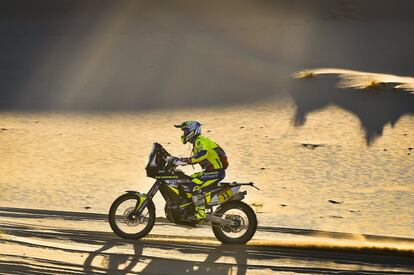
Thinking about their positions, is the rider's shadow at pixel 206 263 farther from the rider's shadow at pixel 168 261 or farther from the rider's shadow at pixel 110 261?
the rider's shadow at pixel 110 261

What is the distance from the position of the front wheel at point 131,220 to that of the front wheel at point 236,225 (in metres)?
0.93

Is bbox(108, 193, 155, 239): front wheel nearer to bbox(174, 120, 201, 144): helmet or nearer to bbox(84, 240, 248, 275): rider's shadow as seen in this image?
bbox(84, 240, 248, 275): rider's shadow

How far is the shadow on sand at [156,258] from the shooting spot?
1022cm

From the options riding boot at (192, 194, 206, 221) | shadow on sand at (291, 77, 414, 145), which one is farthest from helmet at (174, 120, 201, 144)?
shadow on sand at (291, 77, 414, 145)

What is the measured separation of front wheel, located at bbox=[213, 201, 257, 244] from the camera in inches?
455

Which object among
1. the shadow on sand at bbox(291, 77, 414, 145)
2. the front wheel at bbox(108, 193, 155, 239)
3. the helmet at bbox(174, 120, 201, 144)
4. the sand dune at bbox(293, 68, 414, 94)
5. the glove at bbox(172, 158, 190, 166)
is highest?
the sand dune at bbox(293, 68, 414, 94)

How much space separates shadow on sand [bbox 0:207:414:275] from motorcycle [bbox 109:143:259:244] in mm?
192

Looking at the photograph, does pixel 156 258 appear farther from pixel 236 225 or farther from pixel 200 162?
pixel 200 162

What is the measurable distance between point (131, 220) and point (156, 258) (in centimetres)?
115

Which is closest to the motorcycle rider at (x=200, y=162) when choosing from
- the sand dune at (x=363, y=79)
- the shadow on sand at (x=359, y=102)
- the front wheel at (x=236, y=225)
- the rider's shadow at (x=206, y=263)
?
the front wheel at (x=236, y=225)

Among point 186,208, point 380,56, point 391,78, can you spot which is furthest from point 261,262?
point 380,56

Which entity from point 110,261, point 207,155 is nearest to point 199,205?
point 207,155

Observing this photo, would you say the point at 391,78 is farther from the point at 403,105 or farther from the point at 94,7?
the point at 94,7

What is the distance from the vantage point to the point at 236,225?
11.6 m
